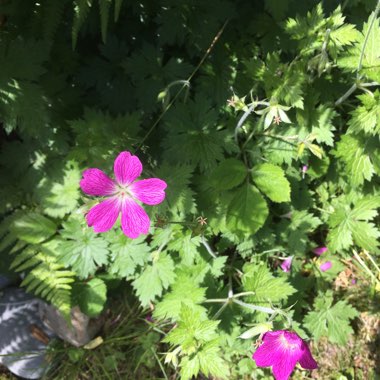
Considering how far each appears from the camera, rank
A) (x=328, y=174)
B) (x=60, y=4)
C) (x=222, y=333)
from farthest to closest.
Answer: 1. (x=328, y=174)
2. (x=222, y=333)
3. (x=60, y=4)

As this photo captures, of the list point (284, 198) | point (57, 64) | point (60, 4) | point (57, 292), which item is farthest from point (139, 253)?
point (60, 4)

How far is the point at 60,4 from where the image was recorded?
1.53m

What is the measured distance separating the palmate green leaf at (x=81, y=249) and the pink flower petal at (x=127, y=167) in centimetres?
67

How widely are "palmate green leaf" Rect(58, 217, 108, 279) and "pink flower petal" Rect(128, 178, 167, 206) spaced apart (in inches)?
26.5

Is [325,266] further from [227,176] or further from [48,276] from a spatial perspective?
[48,276]

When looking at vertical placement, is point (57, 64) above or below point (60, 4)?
below

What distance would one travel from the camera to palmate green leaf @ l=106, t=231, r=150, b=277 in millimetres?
2004

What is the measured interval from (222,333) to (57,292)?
822 mm

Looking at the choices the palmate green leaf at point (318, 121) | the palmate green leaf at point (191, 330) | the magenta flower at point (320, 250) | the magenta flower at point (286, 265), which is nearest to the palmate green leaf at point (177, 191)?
the palmate green leaf at point (191, 330)

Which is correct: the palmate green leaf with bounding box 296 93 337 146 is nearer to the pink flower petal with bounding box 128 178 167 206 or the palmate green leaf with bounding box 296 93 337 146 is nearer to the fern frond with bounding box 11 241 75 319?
the pink flower petal with bounding box 128 178 167 206

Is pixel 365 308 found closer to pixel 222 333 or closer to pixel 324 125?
pixel 222 333

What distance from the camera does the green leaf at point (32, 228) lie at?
2.04 metres

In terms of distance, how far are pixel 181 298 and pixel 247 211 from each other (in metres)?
0.54

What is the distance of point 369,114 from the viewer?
Answer: 1.81 meters
